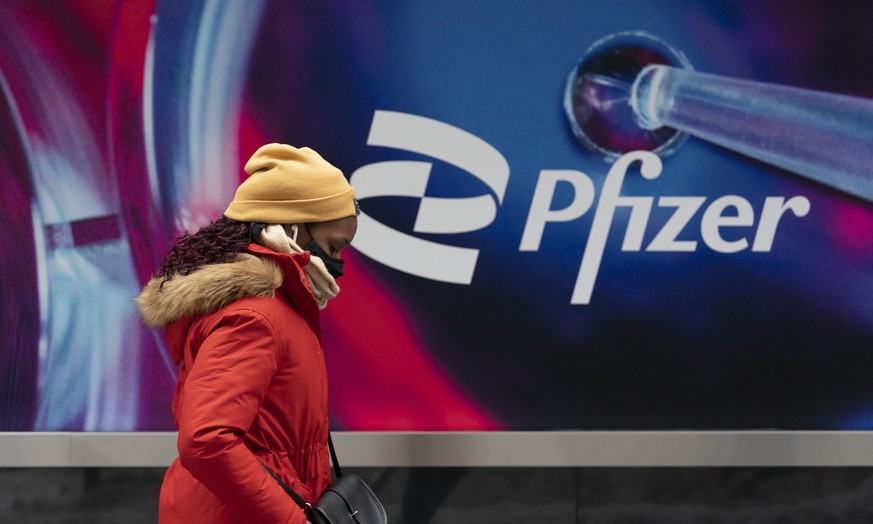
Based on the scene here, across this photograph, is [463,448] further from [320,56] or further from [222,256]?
[222,256]

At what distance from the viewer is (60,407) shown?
364 centimetres

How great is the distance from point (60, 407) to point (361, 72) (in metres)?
1.54

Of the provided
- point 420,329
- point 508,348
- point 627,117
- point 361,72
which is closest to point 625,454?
point 508,348

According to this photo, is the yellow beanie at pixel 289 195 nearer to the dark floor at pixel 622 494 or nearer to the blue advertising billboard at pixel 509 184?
the blue advertising billboard at pixel 509 184

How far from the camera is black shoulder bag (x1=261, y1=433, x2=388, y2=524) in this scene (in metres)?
2.11

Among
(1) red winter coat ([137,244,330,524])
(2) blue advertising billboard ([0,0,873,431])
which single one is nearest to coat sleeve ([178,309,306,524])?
(1) red winter coat ([137,244,330,524])

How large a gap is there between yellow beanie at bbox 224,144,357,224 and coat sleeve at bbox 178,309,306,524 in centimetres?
27

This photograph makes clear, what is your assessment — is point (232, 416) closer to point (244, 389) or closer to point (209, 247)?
point (244, 389)

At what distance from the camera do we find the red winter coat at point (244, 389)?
1.93 meters

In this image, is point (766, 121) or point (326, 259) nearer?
point (326, 259)

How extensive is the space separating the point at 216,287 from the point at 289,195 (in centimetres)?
27

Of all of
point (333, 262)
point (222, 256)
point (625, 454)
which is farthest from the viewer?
point (625, 454)

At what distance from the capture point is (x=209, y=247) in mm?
2186

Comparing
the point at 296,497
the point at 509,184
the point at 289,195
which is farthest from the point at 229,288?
the point at 509,184
